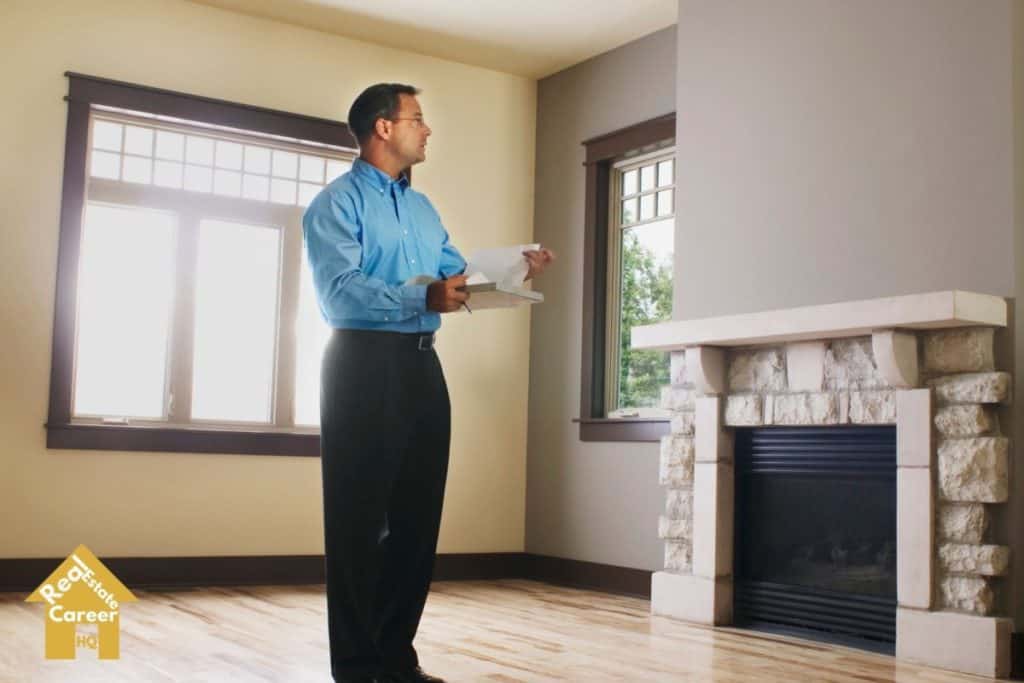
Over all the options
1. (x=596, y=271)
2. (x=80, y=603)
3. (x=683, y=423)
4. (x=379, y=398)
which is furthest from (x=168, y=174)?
(x=379, y=398)

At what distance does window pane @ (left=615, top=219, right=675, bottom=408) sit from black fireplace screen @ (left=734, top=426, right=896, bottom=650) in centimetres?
124

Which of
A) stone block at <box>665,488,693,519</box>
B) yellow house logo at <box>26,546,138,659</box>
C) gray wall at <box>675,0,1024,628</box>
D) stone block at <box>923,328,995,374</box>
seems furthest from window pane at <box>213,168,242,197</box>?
stone block at <box>923,328,995,374</box>

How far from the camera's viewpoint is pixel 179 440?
5820mm

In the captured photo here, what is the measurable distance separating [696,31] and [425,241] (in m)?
2.77

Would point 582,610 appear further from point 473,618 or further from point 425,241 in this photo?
point 425,241

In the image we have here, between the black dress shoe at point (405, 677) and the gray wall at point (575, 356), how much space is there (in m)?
Result: 2.94

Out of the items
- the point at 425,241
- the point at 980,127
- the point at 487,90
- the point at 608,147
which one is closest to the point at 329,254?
the point at 425,241

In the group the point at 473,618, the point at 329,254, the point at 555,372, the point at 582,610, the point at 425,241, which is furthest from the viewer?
the point at 555,372

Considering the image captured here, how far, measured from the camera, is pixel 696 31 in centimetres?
538

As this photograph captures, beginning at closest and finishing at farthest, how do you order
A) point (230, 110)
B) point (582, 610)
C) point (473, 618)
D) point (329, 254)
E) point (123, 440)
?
point (329, 254)
point (473, 618)
point (582, 610)
point (123, 440)
point (230, 110)

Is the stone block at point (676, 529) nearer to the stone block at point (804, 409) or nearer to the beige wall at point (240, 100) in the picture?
the stone block at point (804, 409)

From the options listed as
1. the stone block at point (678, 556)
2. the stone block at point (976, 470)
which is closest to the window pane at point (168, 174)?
the stone block at point (678, 556)

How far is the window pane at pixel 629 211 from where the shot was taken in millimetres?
6383

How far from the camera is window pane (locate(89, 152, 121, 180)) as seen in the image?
5.80 metres
